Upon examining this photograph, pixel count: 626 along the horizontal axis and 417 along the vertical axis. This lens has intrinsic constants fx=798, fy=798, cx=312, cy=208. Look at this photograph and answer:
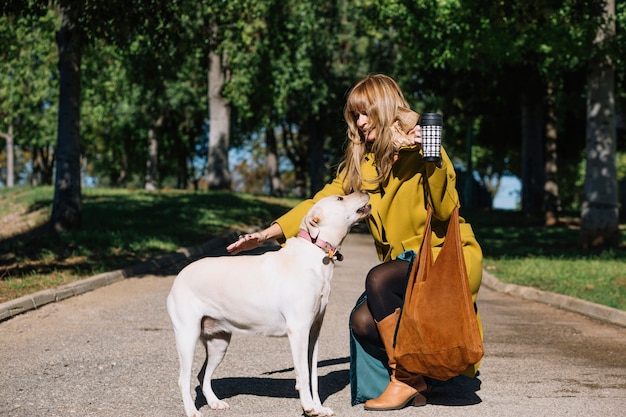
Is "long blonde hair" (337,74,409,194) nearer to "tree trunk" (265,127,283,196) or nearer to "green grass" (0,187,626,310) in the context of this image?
"green grass" (0,187,626,310)

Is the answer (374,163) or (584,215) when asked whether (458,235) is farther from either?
(584,215)

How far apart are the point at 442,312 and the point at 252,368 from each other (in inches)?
84.1

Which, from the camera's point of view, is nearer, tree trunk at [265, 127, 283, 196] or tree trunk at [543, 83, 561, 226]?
tree trunk at [543, 83, 561, 226]

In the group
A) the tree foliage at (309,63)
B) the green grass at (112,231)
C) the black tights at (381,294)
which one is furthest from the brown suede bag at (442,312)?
the tree foliage at (309,63)

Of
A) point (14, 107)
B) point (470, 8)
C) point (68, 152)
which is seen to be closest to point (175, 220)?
point (68, 152)

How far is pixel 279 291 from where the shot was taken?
15.1 ft

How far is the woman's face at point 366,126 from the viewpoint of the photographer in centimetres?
504

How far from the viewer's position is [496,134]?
118ft

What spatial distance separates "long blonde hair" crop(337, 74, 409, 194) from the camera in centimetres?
494

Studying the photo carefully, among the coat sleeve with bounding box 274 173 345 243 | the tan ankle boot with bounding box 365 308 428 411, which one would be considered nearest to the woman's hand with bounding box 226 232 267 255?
the coat sleeve with bounding box 274 173 345 243

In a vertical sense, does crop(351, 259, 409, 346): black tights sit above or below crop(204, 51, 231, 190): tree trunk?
below

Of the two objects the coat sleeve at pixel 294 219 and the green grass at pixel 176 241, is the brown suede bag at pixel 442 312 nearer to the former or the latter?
the coat sleeve at pixel 294 219

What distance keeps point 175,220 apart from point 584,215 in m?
9.48

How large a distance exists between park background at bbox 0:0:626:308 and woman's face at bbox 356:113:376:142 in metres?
1.18
